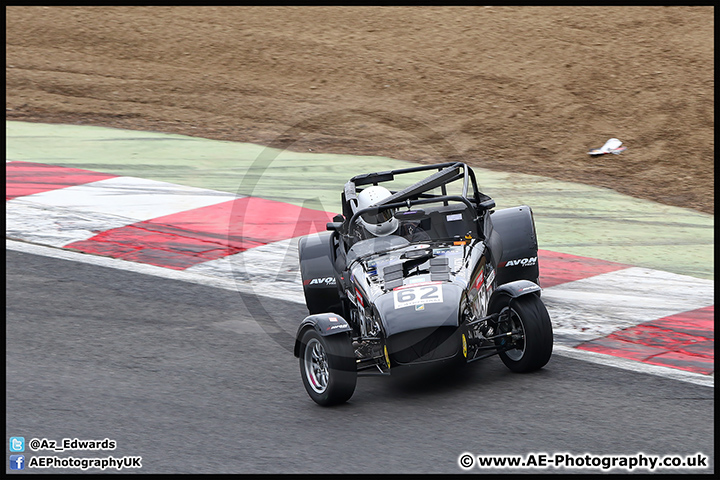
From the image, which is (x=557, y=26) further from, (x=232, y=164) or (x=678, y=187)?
(x=232, y=164)

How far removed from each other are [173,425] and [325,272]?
1936mm

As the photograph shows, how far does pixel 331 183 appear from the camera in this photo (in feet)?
35.9

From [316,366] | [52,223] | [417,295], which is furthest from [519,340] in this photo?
[52,223]

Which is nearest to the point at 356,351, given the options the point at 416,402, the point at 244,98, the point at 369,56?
the point at 416,402

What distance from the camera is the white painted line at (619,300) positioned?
716cm

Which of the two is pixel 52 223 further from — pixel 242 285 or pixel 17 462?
pixel 17 462

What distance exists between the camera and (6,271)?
852 centimetres

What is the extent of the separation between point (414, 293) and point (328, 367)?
28.8 inches

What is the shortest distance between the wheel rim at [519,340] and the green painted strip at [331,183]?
8.97 feet

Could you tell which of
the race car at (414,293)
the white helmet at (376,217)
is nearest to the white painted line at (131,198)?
the race car at (414,293)

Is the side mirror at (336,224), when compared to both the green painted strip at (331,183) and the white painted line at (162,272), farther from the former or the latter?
the green painted strip at (331,183)

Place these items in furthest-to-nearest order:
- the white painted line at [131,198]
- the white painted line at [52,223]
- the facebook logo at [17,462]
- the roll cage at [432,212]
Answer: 1. the white painted line at [131,198]
2. the white painted line at [52,223]
3. the roll cage at [432,212]
4. the facebook logo at [17,462]

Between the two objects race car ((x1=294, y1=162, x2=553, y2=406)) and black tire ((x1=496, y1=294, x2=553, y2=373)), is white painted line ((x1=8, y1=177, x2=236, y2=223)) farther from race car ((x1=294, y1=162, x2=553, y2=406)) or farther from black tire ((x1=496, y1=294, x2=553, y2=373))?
black tire ((x1=496, y1=294, x2=553, y2=373))
